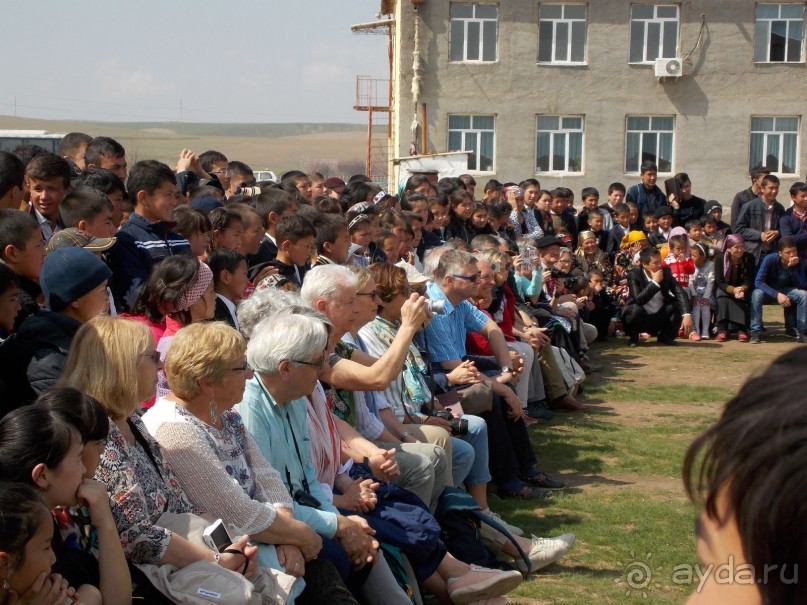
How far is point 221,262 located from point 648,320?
9215 millimetres

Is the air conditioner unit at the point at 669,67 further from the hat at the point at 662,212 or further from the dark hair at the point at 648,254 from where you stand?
the dark hair at the point at 648,254

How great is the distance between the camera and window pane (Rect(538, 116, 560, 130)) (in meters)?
27.3

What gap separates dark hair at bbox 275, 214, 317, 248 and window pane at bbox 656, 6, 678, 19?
2280cm

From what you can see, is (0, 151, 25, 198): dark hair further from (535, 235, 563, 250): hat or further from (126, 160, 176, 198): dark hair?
(535, 235, 563, 250): hat

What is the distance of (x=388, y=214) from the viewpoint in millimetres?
8750

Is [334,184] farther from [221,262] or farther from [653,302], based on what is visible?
[221,262]

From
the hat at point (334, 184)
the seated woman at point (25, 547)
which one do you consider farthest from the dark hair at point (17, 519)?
the hat at point (334, 184)

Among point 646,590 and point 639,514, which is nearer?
point 646,590

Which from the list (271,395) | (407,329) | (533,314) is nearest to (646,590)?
(407,329)

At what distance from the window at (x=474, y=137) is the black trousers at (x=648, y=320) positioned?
1406 centimetres

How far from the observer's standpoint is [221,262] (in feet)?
19.1

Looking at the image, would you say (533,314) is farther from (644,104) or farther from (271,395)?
(644,104)

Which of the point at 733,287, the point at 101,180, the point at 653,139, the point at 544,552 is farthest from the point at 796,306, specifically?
the point at 653,139

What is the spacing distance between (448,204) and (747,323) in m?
5.88
